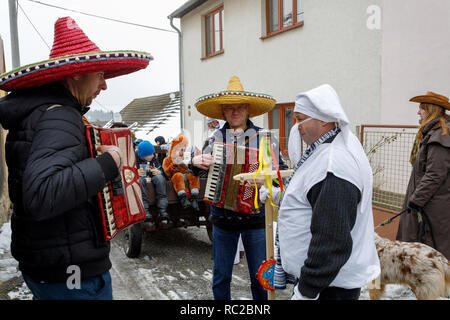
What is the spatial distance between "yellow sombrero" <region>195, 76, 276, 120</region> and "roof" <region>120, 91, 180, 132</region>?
33.8 feet

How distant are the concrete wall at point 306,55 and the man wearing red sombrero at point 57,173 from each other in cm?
615

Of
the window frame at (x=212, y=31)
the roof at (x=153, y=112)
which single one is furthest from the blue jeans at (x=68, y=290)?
the roof at (x=153, y=112)

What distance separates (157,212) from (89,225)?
139 inches

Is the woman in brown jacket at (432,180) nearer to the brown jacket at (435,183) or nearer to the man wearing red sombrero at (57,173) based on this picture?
the brown jacket at (435,183)

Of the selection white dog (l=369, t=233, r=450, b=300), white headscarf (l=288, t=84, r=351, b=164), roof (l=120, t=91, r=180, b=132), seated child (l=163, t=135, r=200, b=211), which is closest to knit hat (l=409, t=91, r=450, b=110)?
white dog (l=369, t=233, r=450, b=300)

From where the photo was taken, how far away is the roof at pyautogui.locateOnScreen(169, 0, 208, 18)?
12242 mm

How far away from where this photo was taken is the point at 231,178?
294 centimetres

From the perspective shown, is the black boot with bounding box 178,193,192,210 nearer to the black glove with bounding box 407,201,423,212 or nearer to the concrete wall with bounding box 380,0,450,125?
the black glove with bounding box 407,201,423,212

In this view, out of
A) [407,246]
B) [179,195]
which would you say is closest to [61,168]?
[407,246]

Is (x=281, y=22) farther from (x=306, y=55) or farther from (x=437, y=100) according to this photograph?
(x=437, y=100)

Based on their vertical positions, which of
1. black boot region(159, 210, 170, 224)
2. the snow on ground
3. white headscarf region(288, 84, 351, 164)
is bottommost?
the snow on ground

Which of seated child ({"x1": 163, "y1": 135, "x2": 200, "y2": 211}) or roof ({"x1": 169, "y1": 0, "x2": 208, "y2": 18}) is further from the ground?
roof ({"x1": 169, "y1": 0, "x2": 208, "y2": 18})

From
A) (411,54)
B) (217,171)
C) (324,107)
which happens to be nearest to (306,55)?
(411,54)

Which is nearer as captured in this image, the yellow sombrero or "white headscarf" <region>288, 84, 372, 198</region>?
"white headscarf" <region>288, 84, 372, 198</region>
